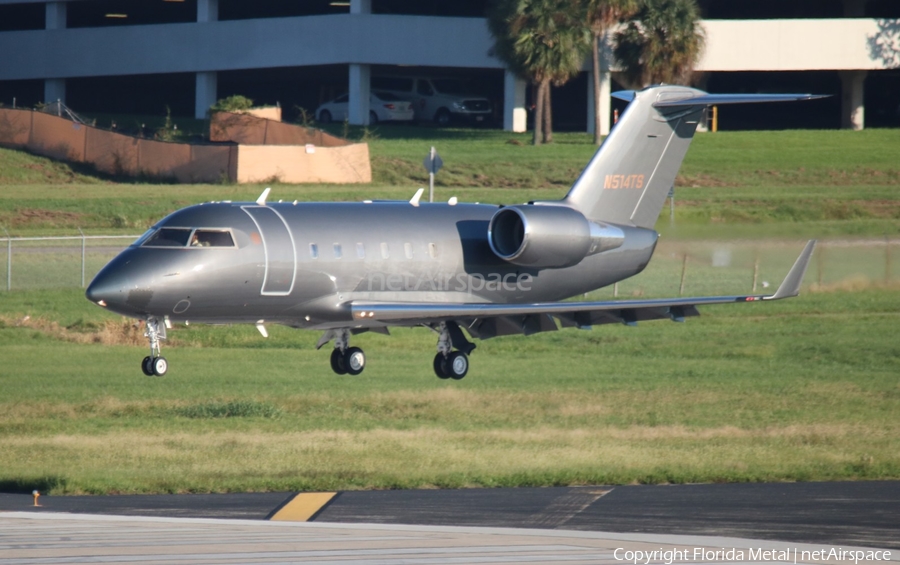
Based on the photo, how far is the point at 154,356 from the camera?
25.2m

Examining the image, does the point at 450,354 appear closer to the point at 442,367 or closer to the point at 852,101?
the point at 442,367

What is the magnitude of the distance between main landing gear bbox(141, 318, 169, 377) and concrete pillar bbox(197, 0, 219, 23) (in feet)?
217

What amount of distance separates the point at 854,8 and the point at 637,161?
6442cm

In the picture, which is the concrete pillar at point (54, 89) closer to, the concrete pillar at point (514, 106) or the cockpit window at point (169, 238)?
the concrete pillar at point (514, 106)

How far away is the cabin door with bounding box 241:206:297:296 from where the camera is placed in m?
26.9

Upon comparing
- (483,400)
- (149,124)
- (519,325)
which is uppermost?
(149,124)

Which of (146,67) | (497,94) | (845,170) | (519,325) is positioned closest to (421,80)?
(497,94)

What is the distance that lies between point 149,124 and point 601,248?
58.4 meters

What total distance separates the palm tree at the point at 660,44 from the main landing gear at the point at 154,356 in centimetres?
5715

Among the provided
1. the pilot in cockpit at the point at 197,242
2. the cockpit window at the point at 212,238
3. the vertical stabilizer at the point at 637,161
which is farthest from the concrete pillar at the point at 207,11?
the pilot in cockpit at the point at 197,242

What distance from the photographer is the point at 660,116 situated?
3219 cm

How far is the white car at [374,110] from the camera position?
299 ft

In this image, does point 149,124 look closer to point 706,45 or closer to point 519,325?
point 706,45

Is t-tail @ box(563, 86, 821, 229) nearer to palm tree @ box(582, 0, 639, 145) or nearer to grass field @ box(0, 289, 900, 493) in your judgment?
grass field @ box(0, 289, 900, 493)
